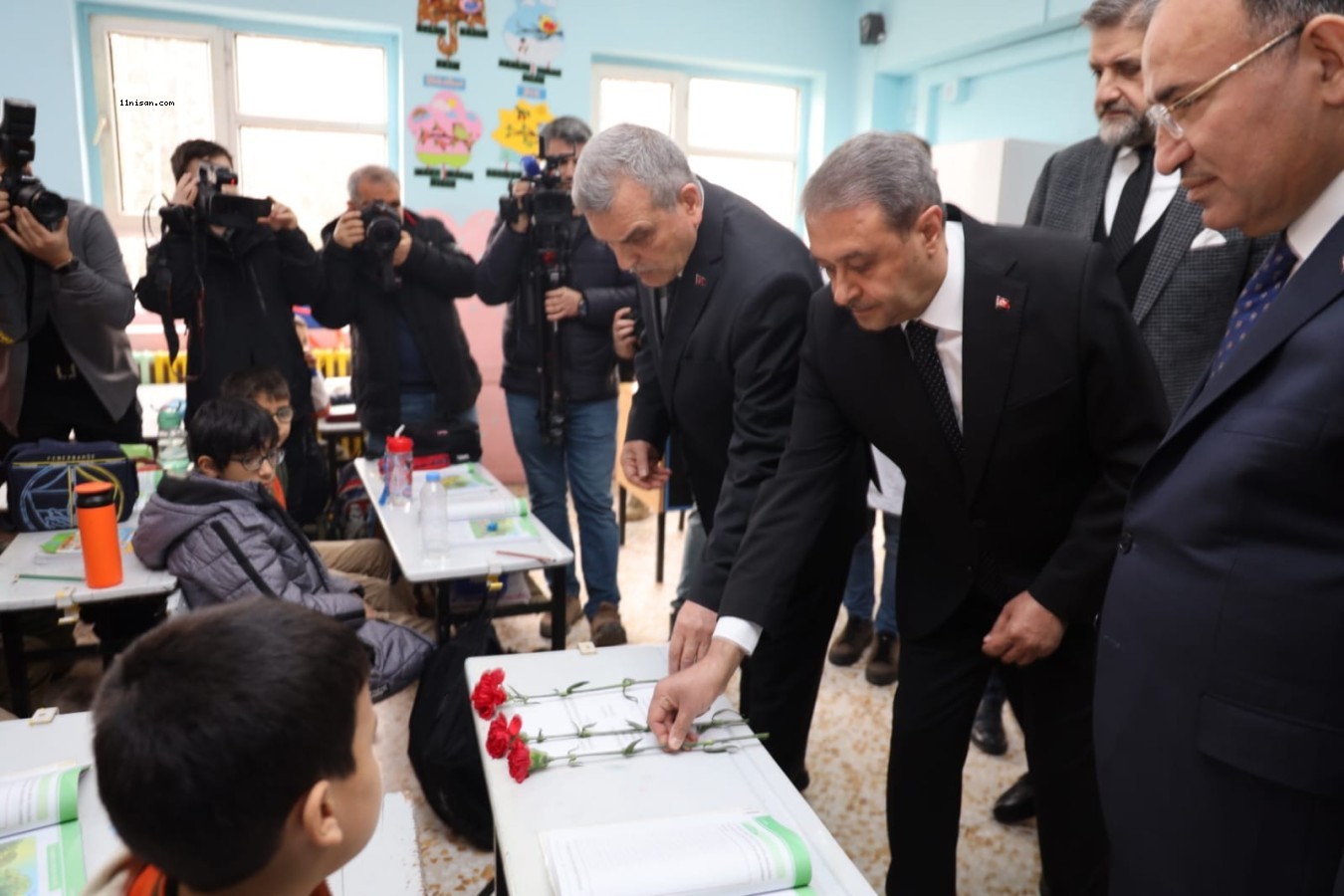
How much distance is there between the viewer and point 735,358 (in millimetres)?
1648

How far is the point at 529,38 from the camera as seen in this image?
4.86 metres

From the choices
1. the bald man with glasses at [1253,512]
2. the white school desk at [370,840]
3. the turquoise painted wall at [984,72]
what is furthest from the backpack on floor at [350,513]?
the turquoise painted wall at [984,72]

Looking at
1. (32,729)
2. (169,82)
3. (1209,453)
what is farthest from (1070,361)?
(169,82)

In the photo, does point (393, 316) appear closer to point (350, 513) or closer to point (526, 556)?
point (350, 513)

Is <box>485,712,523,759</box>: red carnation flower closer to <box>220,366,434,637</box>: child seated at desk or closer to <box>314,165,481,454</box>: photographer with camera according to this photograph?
<box>220,366,434,637</box>: child seated at desk

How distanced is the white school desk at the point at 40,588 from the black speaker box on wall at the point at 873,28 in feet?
15.5

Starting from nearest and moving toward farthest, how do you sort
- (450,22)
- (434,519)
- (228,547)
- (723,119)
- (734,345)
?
1. (734,345)
2. (228,547)
3. (434,519)
4. (450,22)
5. (723,119)

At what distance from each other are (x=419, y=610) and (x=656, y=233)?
190 centimetres

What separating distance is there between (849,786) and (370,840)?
1422 mm

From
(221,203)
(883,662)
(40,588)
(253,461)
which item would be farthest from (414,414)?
(883,662)

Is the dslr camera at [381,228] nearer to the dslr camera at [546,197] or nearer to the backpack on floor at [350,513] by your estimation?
the dslr camera at [546,197]

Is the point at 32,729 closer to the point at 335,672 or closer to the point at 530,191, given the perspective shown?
the point at 335,672

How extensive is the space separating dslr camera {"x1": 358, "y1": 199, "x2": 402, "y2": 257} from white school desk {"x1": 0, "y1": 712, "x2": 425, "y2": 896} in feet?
6.26

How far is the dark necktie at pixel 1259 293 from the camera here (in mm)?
950
